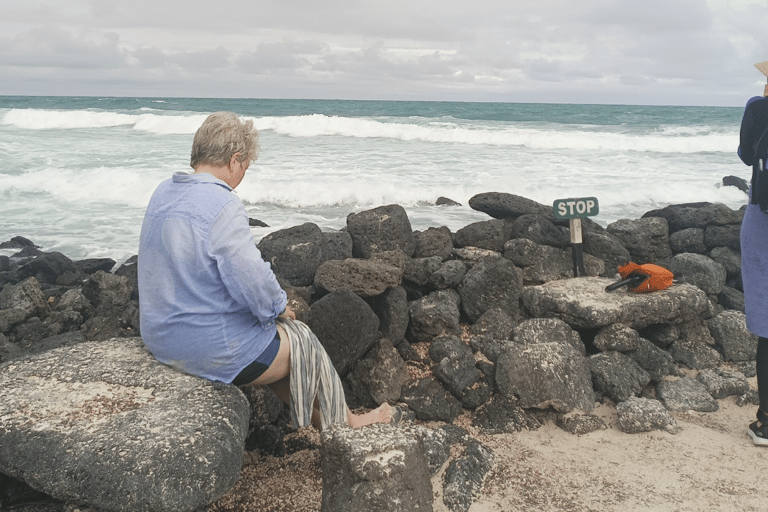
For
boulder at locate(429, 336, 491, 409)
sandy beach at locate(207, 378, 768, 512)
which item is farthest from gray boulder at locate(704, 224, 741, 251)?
boulder at locate(429, 336, 491, 409)

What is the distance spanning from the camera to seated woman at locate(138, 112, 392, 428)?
2686mm

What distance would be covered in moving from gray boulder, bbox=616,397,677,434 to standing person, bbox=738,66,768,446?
473mm

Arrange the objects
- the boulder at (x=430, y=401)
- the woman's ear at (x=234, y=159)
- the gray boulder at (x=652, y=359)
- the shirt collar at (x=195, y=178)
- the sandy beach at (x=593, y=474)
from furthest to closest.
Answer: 1. the gray boulder at (x=652, y=359)
2. the boulder at (x=430, y=401)
3. the sandy beach at (x=593, y=474)
4. the woman's ear at (x=234, y=159)
5. the shirt collar at (x=195, y=178)

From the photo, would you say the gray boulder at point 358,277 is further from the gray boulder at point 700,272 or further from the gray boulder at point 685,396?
the gray boulder at point 700,272

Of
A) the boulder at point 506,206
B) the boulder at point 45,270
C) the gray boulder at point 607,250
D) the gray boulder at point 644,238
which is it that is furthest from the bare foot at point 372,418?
the boulder at point 45,270

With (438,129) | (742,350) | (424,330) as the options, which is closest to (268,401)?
(424,330)

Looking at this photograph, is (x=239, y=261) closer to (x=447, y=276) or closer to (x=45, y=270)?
(x=447, y=276)

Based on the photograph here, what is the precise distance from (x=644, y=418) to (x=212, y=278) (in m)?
2.78

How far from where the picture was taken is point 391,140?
2431cm

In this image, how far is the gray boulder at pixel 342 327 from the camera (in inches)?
156

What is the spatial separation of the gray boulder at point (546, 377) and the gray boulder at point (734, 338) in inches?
Answer: 58.5

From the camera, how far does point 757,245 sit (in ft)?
12.0

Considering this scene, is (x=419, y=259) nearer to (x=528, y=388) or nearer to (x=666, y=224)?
(x=528, y=388)

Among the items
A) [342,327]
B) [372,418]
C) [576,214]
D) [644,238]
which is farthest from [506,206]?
[372,418]
